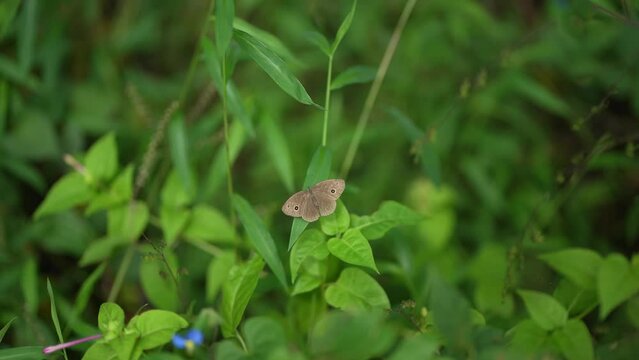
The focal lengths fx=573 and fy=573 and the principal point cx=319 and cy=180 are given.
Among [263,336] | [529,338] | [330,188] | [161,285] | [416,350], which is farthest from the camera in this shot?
[161,285]

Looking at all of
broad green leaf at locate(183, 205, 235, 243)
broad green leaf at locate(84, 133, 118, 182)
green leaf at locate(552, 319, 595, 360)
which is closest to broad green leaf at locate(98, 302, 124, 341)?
broad green leaf at locate(183, 205, 235, 243)

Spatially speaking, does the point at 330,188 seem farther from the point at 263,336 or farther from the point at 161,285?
the point at 161,285

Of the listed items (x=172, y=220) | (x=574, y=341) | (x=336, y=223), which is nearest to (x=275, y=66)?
(x=336, y=223)

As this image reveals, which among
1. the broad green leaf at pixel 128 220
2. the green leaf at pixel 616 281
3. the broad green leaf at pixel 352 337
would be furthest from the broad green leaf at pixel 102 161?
the green leaf at pixel 616 281

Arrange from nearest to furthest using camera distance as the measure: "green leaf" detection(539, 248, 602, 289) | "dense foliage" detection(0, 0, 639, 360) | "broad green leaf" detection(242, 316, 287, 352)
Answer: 1. "broad green leaf" detection(242, 316, 287, 352)
2. "dense foliage" detection(0, 0, 639, 360)
3. "green leaf" detection(539, 248, 602, 289)

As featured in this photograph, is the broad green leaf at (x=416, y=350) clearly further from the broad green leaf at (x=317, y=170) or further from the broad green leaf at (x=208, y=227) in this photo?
the broad green leaf at (x=208, y=227)

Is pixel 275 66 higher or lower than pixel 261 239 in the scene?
higher

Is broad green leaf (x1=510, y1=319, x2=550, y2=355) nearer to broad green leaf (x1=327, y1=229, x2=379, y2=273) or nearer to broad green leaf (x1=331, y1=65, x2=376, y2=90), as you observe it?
broad green leaf (x1=327, y1=229, x2=379, y2=273)

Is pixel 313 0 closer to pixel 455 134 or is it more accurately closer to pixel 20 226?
pixel 455 134
